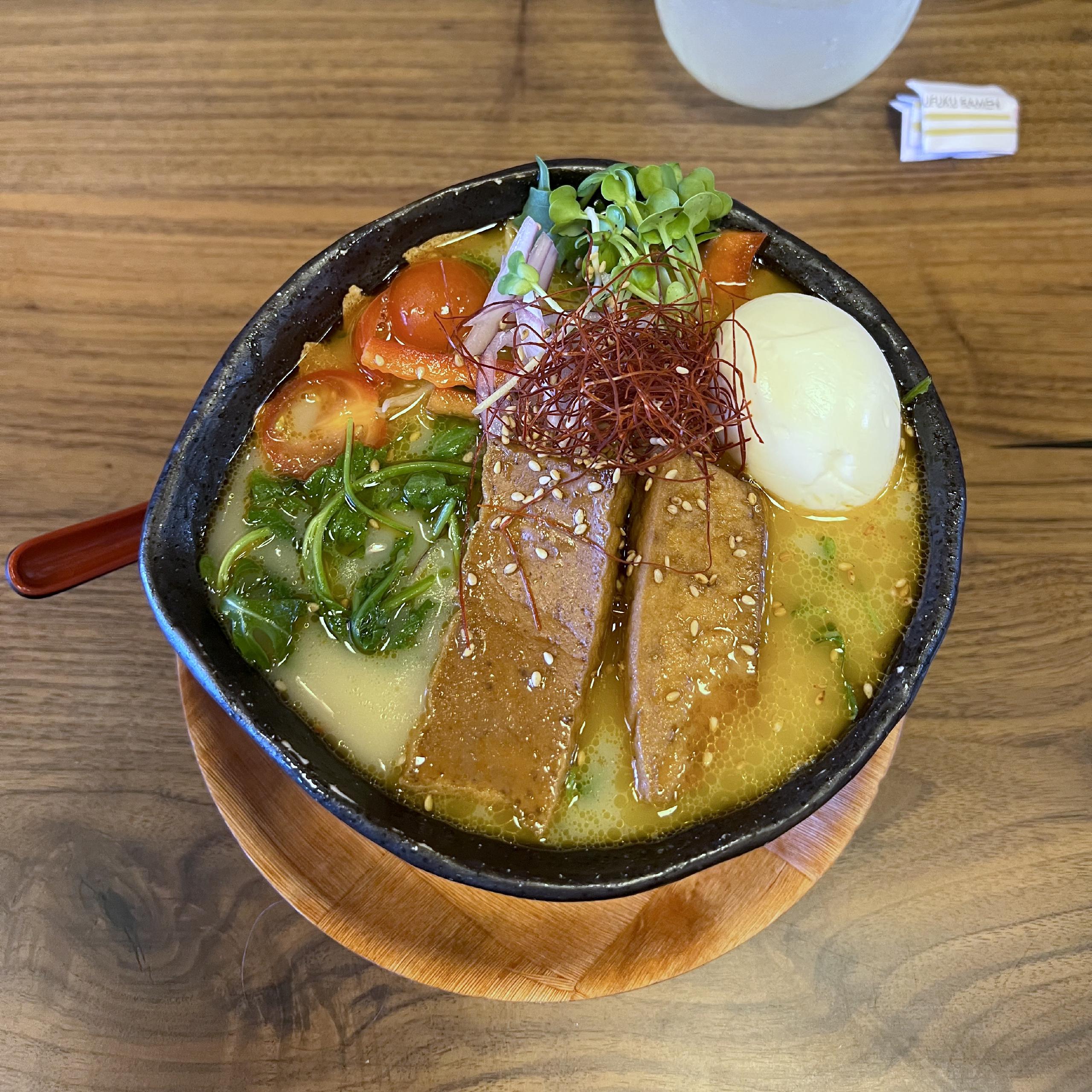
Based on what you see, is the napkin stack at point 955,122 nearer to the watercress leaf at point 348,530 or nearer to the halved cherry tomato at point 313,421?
the halved cherry tomato at point 313,421

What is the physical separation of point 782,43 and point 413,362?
1.45m

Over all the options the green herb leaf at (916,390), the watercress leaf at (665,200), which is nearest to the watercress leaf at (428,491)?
the watercress leaf at (665,200)

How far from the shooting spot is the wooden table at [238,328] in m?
2.01

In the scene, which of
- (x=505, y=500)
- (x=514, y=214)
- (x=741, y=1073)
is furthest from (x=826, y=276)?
(x=741, y=1073)

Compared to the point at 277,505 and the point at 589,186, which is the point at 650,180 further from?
the point at 277,505

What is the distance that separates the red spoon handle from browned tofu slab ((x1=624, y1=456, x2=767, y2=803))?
1.26 m

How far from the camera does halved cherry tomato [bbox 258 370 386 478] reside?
188 centimetres

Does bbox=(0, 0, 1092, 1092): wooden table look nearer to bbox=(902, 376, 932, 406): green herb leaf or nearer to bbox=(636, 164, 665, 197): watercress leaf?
bbox=(902, 376, 932, 406): green herb leaf

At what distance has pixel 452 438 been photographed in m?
1.92

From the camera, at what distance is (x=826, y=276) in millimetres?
1922

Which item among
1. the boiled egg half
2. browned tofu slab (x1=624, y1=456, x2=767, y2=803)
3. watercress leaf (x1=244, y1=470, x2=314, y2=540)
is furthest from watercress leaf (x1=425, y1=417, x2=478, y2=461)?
the boiled egg half

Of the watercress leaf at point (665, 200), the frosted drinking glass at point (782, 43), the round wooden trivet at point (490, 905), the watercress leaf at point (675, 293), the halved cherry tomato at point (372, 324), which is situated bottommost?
the round wooden trivet at point (490, 905)

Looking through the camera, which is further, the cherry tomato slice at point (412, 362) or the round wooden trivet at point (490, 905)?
the cherry tomato slice at point (412, 362)

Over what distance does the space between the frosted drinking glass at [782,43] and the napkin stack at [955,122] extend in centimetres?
20
